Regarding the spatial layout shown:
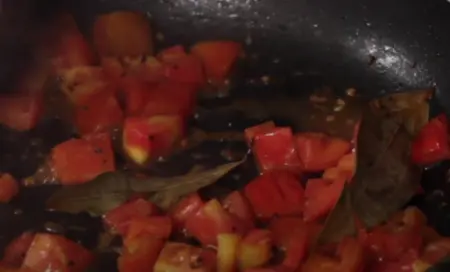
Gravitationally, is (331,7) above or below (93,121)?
above

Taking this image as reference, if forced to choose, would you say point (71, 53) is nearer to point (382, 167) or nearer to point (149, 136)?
point (149, 136)

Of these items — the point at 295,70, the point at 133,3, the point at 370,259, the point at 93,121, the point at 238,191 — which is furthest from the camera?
the point at 133,3

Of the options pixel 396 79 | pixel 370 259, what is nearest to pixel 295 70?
pixel 396 79

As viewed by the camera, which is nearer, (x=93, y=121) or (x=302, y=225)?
(x=302, y=225)

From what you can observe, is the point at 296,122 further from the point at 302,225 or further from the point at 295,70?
the point at 302,225

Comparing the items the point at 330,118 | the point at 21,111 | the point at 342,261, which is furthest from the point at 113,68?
the point at 342,261

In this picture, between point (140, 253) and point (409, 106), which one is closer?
point (140, 253)

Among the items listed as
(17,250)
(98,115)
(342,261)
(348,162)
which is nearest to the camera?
(342,261)
